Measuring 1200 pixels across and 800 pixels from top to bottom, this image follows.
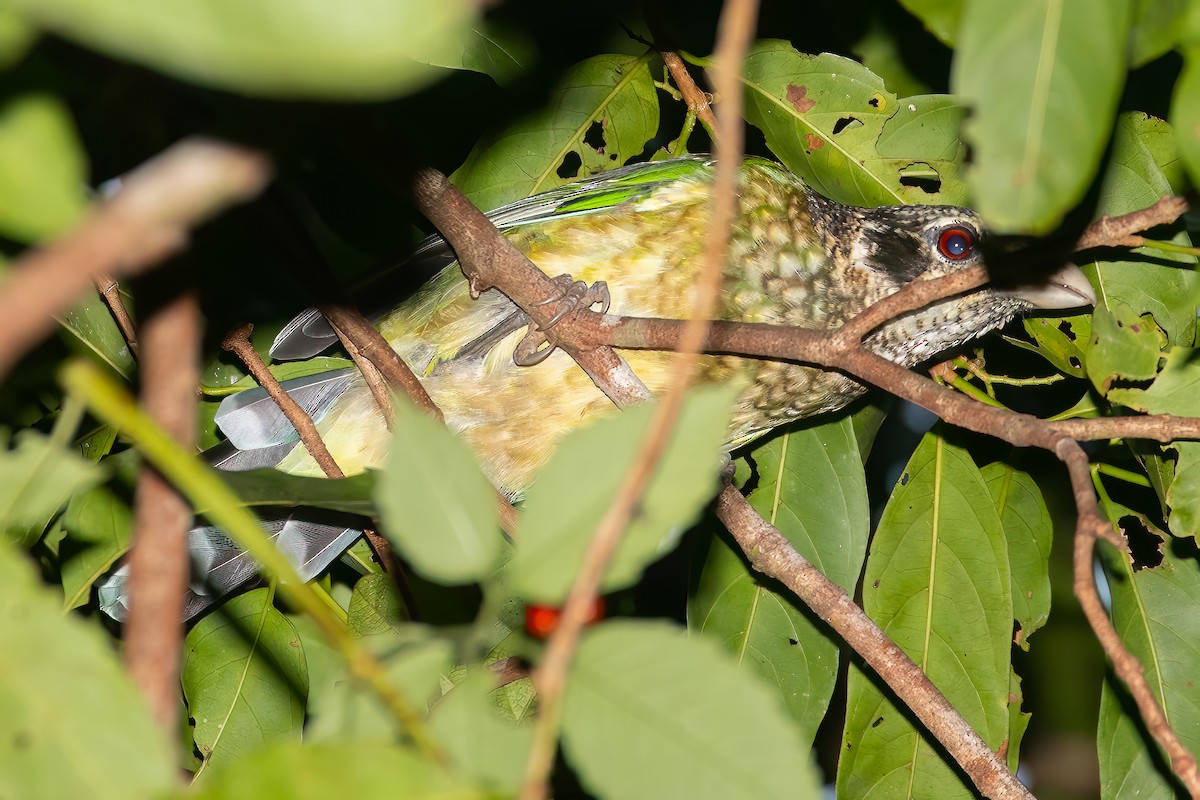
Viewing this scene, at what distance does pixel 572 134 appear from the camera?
3.04 meters

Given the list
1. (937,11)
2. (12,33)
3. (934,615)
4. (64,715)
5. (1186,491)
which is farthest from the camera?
(934,615)

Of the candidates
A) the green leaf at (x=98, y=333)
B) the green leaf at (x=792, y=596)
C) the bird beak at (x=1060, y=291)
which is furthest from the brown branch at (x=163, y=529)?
A: the bird beak at (x=1060, y=291)

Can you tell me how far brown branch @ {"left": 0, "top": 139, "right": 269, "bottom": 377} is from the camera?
2.35 ft

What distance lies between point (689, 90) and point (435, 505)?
7.44 feet

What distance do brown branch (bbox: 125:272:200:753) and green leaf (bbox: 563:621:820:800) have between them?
0.42 meters

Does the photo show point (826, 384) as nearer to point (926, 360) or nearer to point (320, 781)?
point (926, 360)

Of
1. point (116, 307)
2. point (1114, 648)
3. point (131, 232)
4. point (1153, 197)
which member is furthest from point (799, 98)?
point (131, 232)

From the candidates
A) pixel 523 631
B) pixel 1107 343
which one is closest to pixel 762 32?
pixel 1107 343

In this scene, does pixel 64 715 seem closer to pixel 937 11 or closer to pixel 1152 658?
pixel 937 11

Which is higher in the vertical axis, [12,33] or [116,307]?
[12,33]

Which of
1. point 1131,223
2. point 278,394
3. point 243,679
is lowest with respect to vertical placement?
point 243,679

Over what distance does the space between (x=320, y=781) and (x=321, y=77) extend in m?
0.55

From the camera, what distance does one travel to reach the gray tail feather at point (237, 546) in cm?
268

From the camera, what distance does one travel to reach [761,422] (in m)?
3.01
